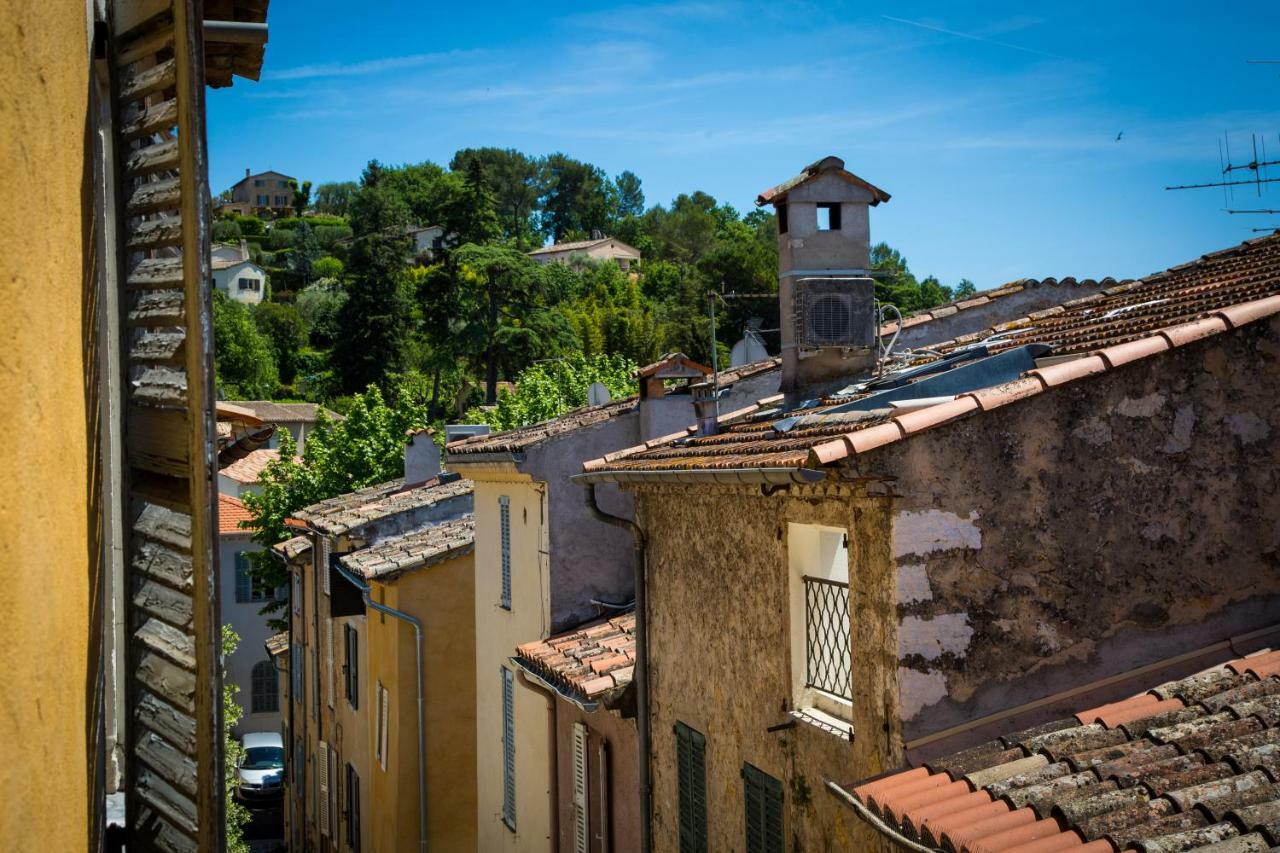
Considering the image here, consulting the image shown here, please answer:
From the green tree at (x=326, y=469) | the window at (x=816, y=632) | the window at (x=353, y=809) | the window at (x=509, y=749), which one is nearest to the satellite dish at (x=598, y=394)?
the window at (x=509, y=749)

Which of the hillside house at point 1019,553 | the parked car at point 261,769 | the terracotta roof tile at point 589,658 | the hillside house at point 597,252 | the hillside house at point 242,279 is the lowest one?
the parked car at point 261,769

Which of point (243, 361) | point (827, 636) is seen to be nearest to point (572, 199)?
point (243, 361)

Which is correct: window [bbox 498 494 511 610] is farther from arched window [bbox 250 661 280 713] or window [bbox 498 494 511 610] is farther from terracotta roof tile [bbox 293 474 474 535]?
arched window [bbox 250 661 280 713]

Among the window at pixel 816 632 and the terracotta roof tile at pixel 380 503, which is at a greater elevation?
the window at pixel 816 632

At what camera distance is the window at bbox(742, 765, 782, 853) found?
875 centimetres

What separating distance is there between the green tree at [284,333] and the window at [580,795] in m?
75.0

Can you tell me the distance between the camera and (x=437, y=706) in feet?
61.6

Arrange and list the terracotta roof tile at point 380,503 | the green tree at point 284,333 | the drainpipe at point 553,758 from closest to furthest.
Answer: the drainpipe at point 553,758
the terracotta roof tile at point 380,503
the green tree at point 284,333

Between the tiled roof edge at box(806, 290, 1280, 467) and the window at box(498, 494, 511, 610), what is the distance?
9.87m

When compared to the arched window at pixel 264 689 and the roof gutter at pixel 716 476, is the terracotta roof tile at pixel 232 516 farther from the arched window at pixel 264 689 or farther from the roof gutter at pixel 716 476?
the roof gutter at pixel 716 476

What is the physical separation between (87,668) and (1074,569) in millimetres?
5716

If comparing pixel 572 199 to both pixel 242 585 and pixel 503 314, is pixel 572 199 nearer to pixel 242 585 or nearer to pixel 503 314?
pixel 503 314

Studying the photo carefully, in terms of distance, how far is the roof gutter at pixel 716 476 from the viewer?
7328 millimetres

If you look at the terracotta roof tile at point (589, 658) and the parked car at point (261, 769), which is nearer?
the terracotta roof tile at point (589, 658)
